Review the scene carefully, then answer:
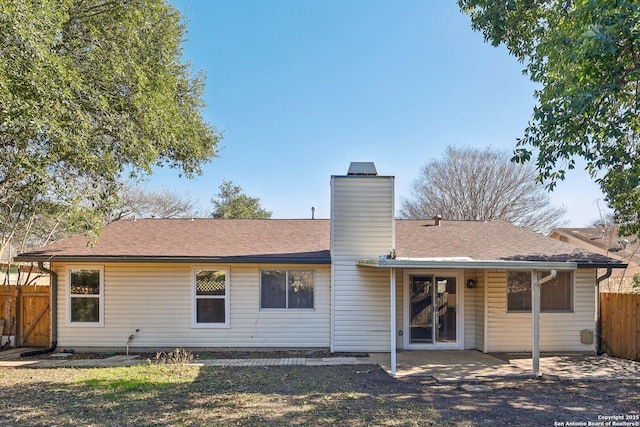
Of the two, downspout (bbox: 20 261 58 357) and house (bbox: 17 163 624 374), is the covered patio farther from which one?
downspout (bbox: 20 261 58 357)

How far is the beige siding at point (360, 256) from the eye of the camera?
10.3 metres

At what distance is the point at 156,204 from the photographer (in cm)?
2823

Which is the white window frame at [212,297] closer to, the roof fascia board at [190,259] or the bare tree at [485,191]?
the roof fascia board at [190,259]

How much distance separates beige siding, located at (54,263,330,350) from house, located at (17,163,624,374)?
26 mm

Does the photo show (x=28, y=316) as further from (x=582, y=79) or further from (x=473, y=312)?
(x=582, y=79)

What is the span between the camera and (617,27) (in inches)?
191

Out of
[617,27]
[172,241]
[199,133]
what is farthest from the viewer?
[199,133]

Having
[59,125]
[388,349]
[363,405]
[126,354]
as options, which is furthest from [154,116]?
[388,349]

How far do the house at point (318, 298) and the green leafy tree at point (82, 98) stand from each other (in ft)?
7.67

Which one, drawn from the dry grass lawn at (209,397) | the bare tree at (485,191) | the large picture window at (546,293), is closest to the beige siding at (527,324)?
the large picture window at (546,293)

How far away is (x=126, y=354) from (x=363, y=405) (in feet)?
22.4

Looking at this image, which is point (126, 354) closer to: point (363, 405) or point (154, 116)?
point (154, 116)

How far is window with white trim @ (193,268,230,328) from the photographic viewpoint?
10.5 metres

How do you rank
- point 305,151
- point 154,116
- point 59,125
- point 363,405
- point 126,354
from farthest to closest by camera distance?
point 305,151
point 126,354
point 154,116
point 59,125
point 363,405
